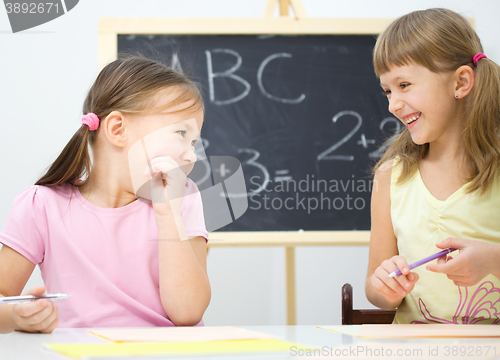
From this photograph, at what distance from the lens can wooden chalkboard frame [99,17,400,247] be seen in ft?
4.43

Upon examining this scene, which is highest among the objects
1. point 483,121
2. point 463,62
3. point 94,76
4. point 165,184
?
point 94,76

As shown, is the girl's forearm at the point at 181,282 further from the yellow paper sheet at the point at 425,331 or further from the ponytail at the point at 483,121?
the ponytail at the point at 483,121

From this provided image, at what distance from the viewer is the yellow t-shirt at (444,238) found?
2.61ft

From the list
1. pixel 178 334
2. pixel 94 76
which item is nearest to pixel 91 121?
pixel 178 334

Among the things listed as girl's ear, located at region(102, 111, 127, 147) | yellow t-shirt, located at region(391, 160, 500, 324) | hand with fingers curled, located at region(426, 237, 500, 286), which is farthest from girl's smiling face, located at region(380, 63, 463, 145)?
girl's ear, located at region(102, 111, 127, 147)

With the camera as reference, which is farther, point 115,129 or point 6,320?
point 115,129

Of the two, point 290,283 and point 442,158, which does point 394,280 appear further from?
point 290,283

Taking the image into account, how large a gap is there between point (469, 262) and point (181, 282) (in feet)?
1.44

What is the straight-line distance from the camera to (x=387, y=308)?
0.88 metres

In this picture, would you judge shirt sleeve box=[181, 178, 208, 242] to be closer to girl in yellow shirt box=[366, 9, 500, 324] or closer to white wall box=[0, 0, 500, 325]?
girl in yellow shirt box=[366, 9, 500, 324]

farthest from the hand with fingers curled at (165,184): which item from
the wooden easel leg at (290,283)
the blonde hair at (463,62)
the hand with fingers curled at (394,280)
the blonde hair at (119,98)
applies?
the wooden easel leg at (290,283)

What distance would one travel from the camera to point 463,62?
2.84 feet

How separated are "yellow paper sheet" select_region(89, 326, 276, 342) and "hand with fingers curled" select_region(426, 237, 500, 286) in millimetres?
271

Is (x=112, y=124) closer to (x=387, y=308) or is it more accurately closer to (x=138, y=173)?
(x=138, y=173)
